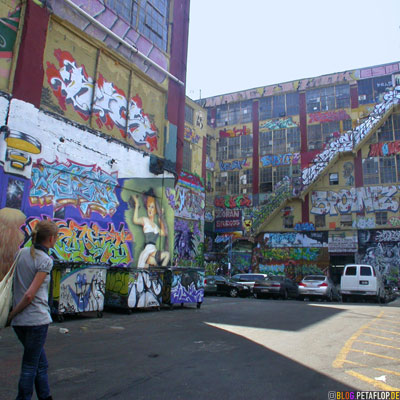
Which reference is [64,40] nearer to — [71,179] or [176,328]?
[71,179]

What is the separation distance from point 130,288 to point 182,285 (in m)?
2.67

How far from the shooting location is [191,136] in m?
33.7

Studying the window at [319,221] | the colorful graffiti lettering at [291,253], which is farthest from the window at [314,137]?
the colorful graffiti lettering at [291,253]

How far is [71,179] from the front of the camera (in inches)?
515

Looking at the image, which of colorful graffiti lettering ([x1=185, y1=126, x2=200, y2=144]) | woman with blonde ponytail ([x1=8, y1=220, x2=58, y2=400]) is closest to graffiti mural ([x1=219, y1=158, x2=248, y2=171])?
colorful graffiti lettering ([x1=185, y1=126, x2=200, y2=144])

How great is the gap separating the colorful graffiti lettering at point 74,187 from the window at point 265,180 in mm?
24336

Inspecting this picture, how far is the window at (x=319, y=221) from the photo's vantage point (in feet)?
109

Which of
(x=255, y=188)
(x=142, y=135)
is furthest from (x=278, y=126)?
(x=142, y=135)

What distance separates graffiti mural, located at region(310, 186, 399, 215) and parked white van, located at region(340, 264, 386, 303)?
12964mm

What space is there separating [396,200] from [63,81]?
27320 millimetres

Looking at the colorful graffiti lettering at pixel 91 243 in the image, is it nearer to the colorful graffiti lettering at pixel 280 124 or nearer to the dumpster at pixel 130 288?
the dumpster at pixel 130 288

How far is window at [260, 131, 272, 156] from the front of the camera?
37938 mm

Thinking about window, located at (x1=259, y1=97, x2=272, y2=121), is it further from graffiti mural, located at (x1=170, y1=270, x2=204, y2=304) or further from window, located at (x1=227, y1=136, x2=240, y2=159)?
graffiti mural, located at (x1=170, y1=270, x2=204, y2=304)

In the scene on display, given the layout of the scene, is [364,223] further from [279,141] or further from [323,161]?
[279,141]
